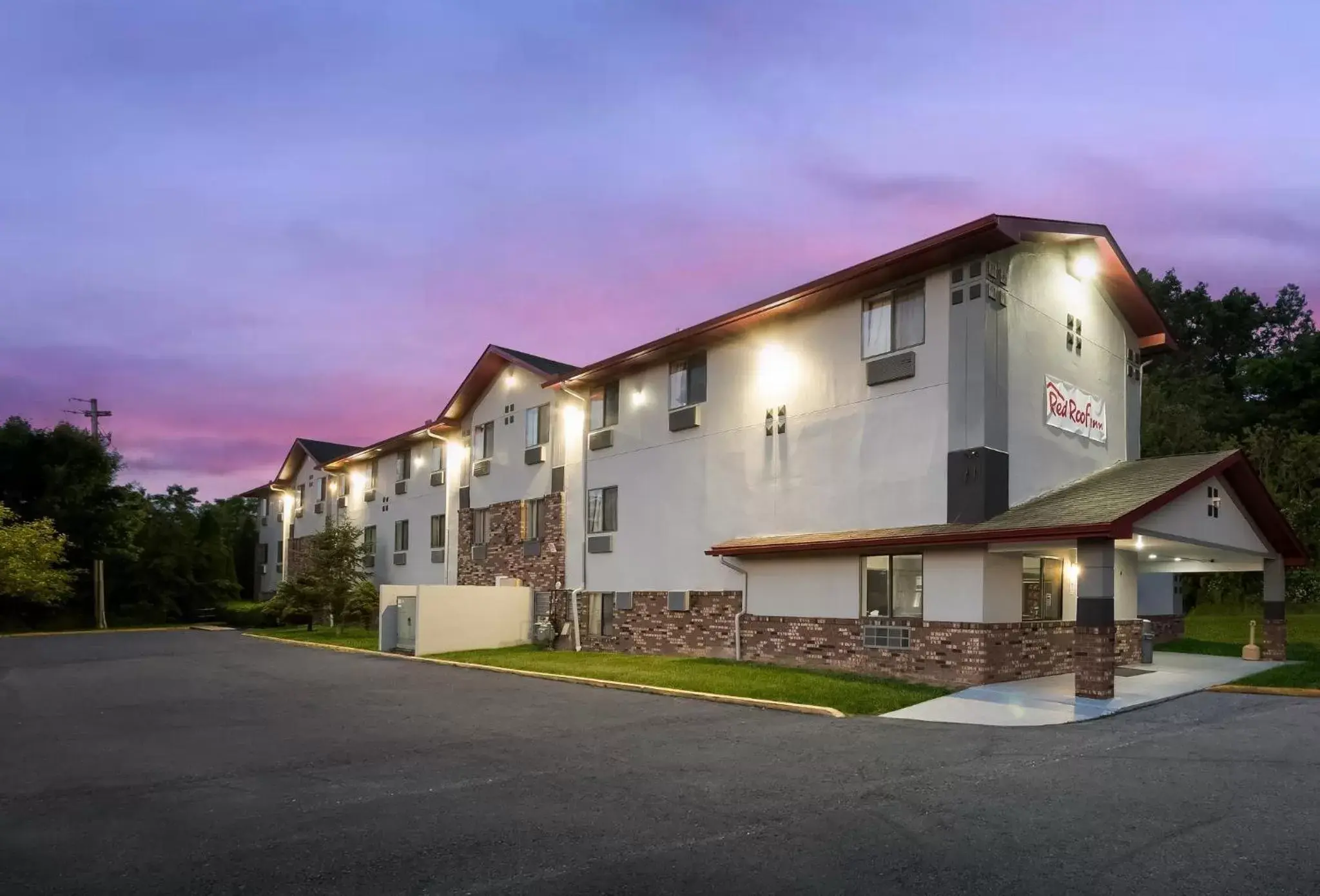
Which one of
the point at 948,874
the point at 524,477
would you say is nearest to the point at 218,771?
the point at 948,874

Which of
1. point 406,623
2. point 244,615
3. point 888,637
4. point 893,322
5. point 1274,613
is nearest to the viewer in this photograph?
point 888,637

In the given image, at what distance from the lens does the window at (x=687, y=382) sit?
24.0m

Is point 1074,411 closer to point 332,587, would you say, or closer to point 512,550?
point 512,550

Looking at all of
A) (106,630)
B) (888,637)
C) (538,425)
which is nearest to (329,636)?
(538,425)

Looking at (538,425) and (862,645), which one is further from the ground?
(538,425)

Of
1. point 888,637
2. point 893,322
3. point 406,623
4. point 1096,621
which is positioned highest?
point 893,322

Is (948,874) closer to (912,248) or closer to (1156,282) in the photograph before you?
(912,248)

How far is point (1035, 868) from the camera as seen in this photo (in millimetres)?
6406

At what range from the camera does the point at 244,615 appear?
4597 centimetres

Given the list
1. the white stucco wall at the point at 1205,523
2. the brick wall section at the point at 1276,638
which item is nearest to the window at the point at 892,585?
the white stucco wall at the point at 1205,523

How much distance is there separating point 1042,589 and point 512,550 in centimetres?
1714

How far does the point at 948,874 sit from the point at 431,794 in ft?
15.4

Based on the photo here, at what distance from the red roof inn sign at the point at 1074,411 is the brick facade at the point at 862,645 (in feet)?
13.3

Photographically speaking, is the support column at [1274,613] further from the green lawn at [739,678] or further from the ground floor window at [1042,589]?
the green lawn at [739,678]
